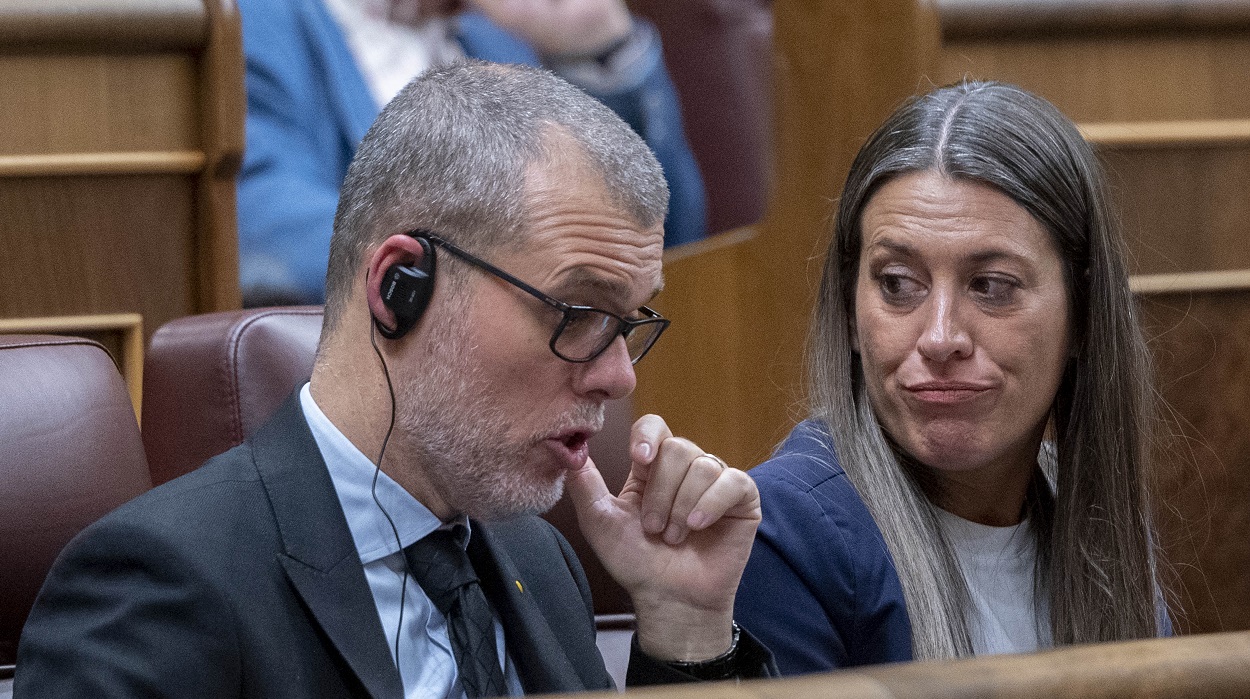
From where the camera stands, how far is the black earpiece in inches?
37.1

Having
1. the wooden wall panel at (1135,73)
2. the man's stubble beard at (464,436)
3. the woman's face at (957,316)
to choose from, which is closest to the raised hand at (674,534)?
the man's stubble beard at (464,436)

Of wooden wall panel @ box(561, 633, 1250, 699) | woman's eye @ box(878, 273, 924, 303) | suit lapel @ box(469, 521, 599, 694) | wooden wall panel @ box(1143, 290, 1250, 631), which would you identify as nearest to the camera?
wooden wall panel @ box(561, 633, 1250, 699)

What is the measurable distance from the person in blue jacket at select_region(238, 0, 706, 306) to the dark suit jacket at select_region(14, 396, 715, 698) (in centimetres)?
105

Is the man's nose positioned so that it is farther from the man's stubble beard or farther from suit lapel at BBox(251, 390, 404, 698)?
suit lapel at BBox(251, 390, 404, 698)

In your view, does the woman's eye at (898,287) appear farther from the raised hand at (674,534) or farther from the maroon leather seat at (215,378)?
the maroon leather seat at (215,378)

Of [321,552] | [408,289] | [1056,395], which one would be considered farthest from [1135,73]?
[321,552]

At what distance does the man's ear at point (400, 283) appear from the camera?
94 centimetres

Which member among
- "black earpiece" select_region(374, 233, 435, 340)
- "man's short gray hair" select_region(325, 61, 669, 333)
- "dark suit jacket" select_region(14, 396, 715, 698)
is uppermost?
"man's short gray hair" select_region(325, 61, 669, 333)

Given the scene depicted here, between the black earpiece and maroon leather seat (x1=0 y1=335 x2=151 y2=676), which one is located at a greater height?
the black earpiece

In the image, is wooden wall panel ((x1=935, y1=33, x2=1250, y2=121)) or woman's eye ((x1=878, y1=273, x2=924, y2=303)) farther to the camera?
wooden wall panel ((x1=935, y1=33, x2=1250, y2=121))

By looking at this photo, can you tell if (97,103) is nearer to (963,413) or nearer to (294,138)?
(294,138)

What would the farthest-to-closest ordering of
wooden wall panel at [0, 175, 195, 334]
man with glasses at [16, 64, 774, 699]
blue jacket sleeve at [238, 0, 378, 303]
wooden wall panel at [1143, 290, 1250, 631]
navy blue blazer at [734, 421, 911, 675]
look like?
blue jacket sleeve at [238, 0, 378, 303], wooden wall panel at [1143, 290, 1250, 631], wooden wall panel at [0, 175, 195, 334], navy blue blazer at [734, 421, 911, 675], man with glasses at [16, 64, 774, 699]

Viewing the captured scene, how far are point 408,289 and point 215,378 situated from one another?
31cm

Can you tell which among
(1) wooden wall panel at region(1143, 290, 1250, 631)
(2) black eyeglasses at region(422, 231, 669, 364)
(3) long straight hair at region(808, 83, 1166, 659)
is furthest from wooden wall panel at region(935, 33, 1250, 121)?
(2) black eyeglasses at region(422, 231, 669, 364)
